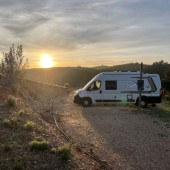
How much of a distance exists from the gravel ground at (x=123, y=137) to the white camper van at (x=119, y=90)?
4100 mm

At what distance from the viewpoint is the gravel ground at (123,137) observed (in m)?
12.4

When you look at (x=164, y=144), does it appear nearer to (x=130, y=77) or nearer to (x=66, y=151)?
(x=66, y=151)

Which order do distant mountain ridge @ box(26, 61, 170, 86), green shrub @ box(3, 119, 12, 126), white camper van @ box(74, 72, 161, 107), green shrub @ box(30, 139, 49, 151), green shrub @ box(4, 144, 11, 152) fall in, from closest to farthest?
green shrub @ box(4, 144, 11, 152) < green shrub @ box(30, 139, 49, 151) < green shrub @ box(3, 119, 12, 126) < white camper van @ box(74, 72, 161, 107) < distant mountain ridge @ box(26, 61, 170, 86)

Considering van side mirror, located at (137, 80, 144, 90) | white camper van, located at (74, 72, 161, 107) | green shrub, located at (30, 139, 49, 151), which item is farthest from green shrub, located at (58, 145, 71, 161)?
white camper van, located at (74, 72, 161, 107)

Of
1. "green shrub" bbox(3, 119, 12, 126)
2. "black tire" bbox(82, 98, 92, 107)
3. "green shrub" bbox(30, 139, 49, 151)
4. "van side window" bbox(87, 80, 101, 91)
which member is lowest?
"black tire" bbox(82, 98, 92, 107)

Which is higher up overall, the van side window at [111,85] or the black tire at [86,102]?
the van side window at [111,85]

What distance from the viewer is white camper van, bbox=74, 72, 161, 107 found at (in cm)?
2880

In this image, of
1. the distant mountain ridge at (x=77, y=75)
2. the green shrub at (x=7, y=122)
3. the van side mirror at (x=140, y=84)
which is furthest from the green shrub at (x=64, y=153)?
the distant mountain ridge at (x=77, y=75)

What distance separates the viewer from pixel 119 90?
28.9 metres

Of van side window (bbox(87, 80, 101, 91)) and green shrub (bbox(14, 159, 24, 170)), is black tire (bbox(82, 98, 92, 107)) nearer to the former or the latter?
van side window (bbox(87, 80, 101, 91))

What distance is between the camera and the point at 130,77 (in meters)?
28.9

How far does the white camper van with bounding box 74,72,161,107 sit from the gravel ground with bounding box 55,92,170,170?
4.10 meters

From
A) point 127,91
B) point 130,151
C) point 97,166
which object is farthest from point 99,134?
point 127,91

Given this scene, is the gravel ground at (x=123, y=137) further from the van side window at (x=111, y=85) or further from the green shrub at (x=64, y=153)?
the van side window at (x=111, y=85)
